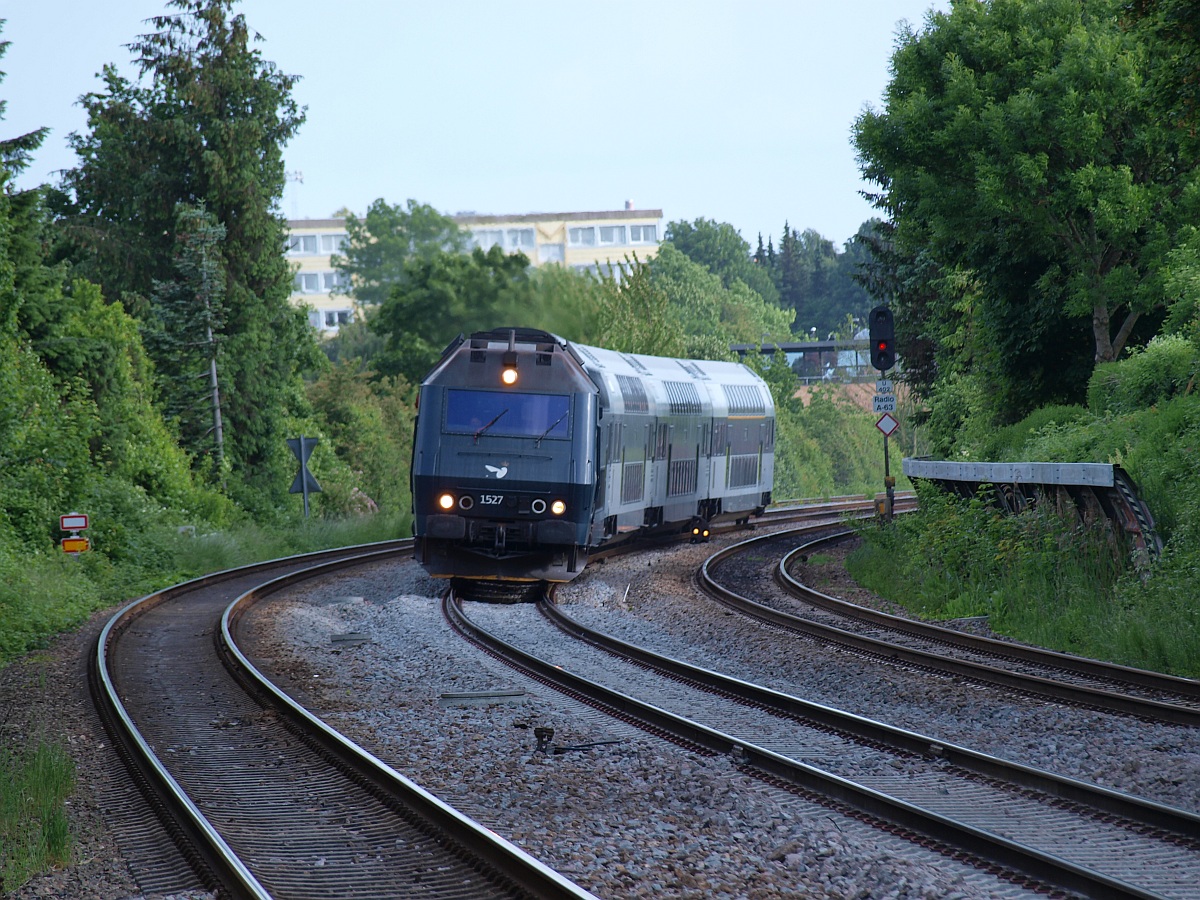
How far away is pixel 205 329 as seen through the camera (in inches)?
1558

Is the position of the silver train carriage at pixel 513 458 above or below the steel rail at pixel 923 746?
above

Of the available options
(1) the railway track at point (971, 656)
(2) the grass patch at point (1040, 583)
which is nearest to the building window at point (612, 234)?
(2) the grass patch at point (1040, 583)

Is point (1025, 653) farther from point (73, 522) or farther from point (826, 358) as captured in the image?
point (826, 358)

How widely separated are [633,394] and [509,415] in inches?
143

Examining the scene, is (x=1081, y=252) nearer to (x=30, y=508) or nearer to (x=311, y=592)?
(x=311, y=592)

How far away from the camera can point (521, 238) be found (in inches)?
4724

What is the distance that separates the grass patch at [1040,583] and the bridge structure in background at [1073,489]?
24 cm

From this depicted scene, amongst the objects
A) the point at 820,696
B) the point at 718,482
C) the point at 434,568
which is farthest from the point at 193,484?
the point at 820,696

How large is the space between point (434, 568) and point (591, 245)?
106570 millimetres

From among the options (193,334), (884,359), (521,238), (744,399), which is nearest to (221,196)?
(193,334)

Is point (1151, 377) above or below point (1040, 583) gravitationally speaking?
above

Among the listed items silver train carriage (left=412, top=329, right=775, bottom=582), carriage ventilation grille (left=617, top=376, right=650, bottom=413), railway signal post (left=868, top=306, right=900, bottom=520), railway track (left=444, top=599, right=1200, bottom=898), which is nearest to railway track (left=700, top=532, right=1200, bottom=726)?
railway track (left=444, top=599, right=1200, bottom=898)

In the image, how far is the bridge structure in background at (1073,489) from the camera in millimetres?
13461

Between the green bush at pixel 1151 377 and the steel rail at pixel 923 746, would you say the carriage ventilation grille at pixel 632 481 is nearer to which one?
the steel rail at pixel 923 746
